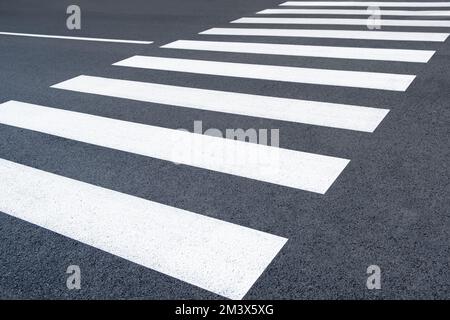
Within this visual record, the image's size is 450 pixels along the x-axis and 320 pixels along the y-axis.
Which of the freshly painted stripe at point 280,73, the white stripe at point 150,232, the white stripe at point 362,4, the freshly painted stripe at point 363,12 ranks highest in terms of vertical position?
the white stripe at point 362,4

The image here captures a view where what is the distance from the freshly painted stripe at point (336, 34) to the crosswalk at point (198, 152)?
1.2 inches

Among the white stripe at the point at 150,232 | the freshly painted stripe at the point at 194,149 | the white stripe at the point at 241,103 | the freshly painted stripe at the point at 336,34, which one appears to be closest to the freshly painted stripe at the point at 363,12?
the freshly painted stripe at the point at 336,34

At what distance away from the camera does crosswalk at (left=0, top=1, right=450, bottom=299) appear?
2.66 metres

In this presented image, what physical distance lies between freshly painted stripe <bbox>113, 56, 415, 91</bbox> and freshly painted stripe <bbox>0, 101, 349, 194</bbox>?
175cm

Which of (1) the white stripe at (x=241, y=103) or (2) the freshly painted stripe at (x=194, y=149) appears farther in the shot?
(1) the white stripe at (x=241, y=103)

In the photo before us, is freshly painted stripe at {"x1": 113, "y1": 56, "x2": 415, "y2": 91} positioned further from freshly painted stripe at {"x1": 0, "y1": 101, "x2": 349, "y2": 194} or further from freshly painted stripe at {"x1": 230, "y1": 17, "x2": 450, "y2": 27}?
freshly painted stripe at {"x1": 230, "y1": 17, "x2": 450, "y2": 27}

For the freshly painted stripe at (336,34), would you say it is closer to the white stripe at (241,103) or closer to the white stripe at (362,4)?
the white stripe at (362,4)

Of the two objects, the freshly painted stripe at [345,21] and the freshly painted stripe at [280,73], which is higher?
the freshly painted stripe at [345,21]

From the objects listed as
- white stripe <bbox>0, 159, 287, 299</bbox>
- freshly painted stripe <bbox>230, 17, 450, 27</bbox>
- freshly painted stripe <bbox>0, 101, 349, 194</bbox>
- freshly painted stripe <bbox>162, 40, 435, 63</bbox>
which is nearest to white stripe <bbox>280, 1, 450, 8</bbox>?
freshly painted stripe <bbox>230, 17, 450, 27</bbox>

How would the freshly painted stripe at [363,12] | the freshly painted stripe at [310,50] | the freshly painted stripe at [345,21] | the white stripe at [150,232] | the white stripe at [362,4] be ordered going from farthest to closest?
the white stripe at [362,4], the freshly painted stripe at [363,12], the freshly painted stripe at [345,21], the freshly painted stripe at [310,50], the white stripe at [150,232]

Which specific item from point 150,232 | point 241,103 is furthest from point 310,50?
point 150,232

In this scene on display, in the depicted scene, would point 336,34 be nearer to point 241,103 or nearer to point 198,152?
point 241,103

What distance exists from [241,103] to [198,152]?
3.83 feet

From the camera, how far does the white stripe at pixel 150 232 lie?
2510 mm
